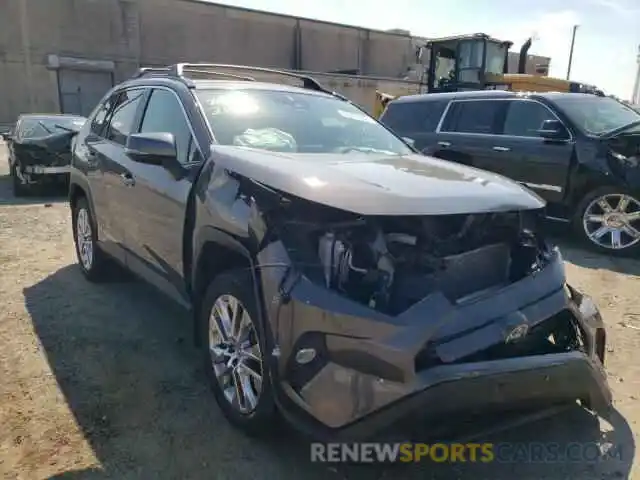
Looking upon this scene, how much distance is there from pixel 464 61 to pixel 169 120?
41.6 ft

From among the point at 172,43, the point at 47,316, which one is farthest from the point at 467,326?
the point at 172,43

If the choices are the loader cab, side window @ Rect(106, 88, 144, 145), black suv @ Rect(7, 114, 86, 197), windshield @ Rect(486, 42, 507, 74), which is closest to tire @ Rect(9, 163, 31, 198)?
black suv @ Rect(7, 114, 86, 197)

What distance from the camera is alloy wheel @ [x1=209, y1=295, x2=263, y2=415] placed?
2.73 metres

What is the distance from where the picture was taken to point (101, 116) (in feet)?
16.8

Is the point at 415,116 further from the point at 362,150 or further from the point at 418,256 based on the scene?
→ the point at 418,256

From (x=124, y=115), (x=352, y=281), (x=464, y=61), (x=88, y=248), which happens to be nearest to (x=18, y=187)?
(x=88, y=248)

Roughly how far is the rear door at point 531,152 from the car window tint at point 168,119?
491cm

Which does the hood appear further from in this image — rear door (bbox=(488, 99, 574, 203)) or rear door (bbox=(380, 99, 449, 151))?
rear door (bbox=(380, 99, 449, 151))

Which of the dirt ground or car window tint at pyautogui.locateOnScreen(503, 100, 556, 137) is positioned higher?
car window tint at pyautogui.locateOnScreen(503, 100, 556, 137)

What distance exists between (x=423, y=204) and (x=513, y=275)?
693 millimetres

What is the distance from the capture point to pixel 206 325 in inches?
121

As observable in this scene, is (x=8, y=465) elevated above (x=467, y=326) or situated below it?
below

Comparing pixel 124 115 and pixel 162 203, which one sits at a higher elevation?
pixel 124 115

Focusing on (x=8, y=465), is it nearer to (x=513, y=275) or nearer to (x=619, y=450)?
(x=513, y=275)
